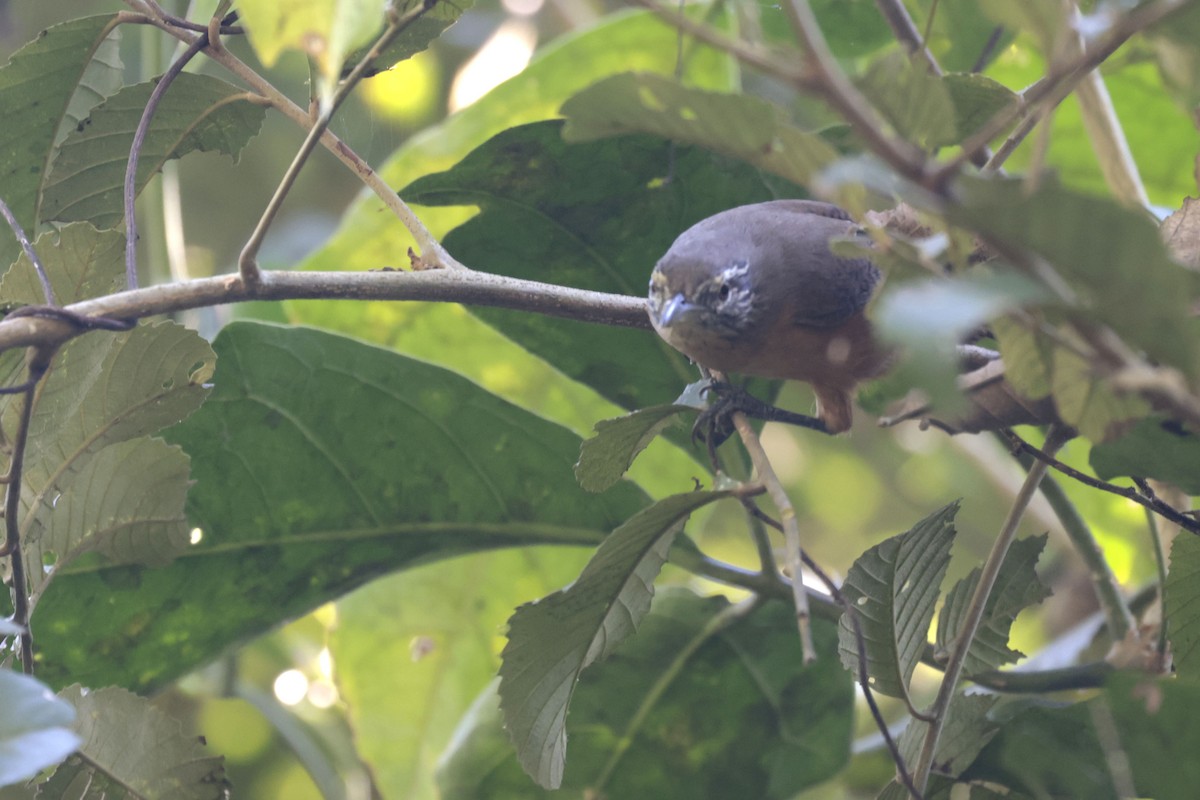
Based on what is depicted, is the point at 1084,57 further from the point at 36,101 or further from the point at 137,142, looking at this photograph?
the point at 36,101

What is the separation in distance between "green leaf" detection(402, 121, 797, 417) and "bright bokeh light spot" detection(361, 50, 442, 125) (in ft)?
5.37

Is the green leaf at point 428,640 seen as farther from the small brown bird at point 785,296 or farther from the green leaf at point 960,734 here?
the green leaf at point 960,734

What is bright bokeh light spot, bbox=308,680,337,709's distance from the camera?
121 inches

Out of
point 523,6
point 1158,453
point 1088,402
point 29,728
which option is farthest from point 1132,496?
point 523,6

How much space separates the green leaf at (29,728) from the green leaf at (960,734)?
1.05 meters

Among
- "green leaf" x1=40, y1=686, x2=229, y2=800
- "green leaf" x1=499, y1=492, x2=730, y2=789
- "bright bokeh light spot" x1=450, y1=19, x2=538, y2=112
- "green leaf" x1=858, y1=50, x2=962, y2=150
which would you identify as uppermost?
"bright bokeh light spot" x1=450, y1=19, x2=538, y2=112

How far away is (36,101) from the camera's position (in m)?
1.52

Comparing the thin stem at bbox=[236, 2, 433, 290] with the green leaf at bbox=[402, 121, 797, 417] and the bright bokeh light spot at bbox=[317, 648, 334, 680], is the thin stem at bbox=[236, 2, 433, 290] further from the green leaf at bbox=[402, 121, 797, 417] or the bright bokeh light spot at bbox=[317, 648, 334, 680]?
the bright bokeh light spot at bbox=[317, 648, 334, 680]

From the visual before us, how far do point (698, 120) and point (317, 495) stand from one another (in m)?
1.15

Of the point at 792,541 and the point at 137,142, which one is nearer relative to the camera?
the point at 792,541

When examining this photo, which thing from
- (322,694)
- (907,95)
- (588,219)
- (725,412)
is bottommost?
(322,694)

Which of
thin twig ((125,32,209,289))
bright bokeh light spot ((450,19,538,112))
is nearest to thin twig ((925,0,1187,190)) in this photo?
thin twig ((125,32,209,289))

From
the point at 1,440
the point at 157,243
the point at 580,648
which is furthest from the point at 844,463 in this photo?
the point at 1,440

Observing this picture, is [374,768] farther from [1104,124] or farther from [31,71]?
[1104,124]
